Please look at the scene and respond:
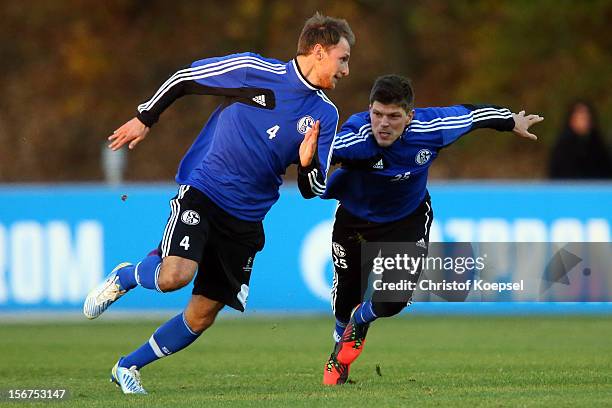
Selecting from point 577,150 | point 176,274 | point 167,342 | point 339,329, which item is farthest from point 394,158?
point 577,150

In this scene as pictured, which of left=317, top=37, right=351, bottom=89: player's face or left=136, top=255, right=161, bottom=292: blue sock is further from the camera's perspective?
left=317, top=37, right=351, bottom=89: player's face

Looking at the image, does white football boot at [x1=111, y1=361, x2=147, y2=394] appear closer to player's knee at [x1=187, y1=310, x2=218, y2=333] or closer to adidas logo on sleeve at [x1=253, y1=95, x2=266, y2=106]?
player's knee at [x1=187, y1=310, x2=218, y2=333]

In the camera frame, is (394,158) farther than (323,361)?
No

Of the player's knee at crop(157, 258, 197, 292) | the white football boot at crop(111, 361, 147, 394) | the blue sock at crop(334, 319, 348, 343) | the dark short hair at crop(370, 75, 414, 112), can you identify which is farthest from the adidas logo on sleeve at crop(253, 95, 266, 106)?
the blue sock at crop(334, 319, 348, 343)

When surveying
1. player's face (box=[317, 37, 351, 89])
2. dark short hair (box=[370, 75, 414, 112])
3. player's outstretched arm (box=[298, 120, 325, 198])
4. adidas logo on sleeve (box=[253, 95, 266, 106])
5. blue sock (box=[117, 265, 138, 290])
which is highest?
player's face (box=[317, 37, 351, 89])

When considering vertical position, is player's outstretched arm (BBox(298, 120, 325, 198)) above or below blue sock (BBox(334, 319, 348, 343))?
above

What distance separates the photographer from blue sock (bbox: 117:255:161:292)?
7.94 m

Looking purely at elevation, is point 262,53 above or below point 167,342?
above

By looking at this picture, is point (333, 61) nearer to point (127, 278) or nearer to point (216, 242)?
point (216, 242)

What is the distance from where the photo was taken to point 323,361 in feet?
34.5

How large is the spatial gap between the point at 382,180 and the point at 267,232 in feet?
18.4

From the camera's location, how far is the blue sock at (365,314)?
900 centimetres

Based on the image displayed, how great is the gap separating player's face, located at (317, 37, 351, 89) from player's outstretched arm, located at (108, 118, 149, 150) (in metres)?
1.18

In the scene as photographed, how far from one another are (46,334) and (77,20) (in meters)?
20.5
